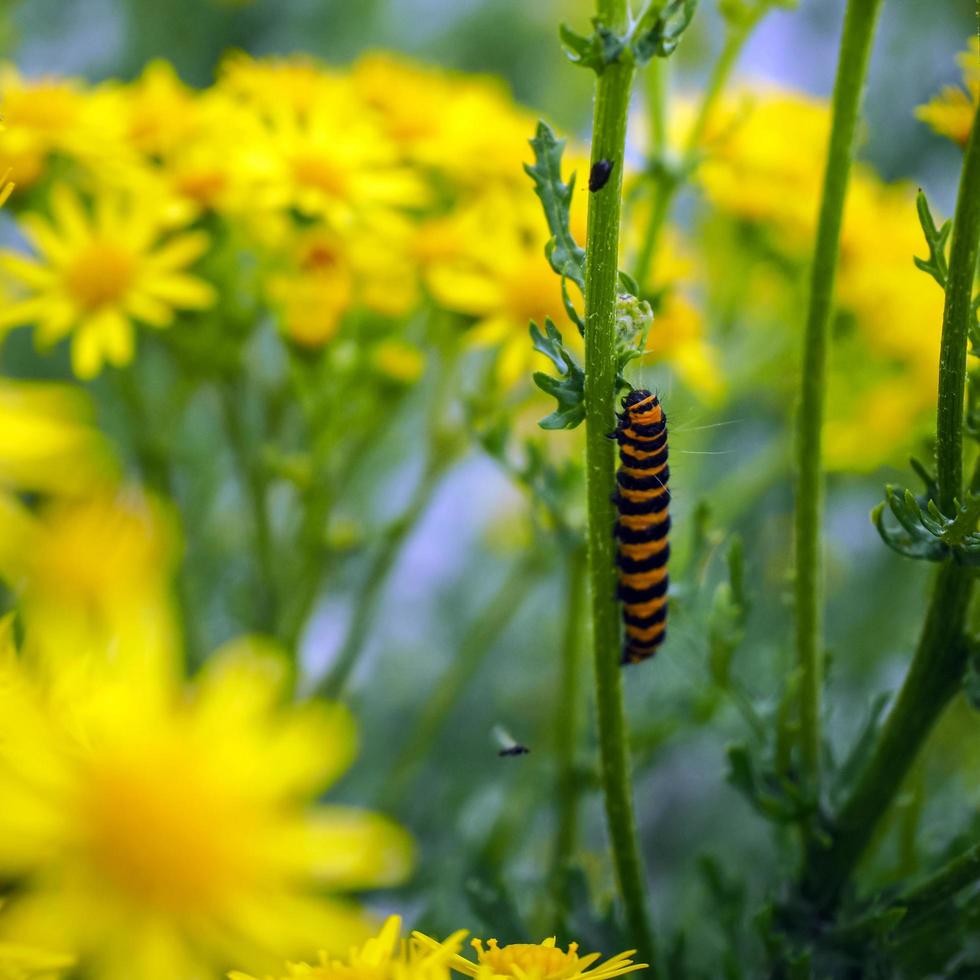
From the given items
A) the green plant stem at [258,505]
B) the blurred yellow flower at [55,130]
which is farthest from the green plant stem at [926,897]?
the blurred yellow flower at [55,130]

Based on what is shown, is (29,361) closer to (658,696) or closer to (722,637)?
(658,696)

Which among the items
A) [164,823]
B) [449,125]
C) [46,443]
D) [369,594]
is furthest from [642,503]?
[449,125]

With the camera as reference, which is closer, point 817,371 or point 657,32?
point 657,32

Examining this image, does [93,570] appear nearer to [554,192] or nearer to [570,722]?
[570,722]

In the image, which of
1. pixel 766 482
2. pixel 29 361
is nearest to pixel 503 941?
pixel 766 482

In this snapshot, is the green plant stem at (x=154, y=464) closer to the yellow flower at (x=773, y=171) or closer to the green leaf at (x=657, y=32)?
the yellow flower at (x=773, y=171)

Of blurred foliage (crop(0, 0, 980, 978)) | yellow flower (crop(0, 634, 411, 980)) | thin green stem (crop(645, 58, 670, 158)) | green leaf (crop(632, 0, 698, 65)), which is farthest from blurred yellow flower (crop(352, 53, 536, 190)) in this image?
yellow flower (crop(0, 634, 411, 980))

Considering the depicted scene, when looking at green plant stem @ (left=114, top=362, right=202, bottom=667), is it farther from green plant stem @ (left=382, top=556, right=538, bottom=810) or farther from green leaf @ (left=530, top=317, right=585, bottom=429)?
green leaf @ (left=530, top=317, right=585, bottom=429)
